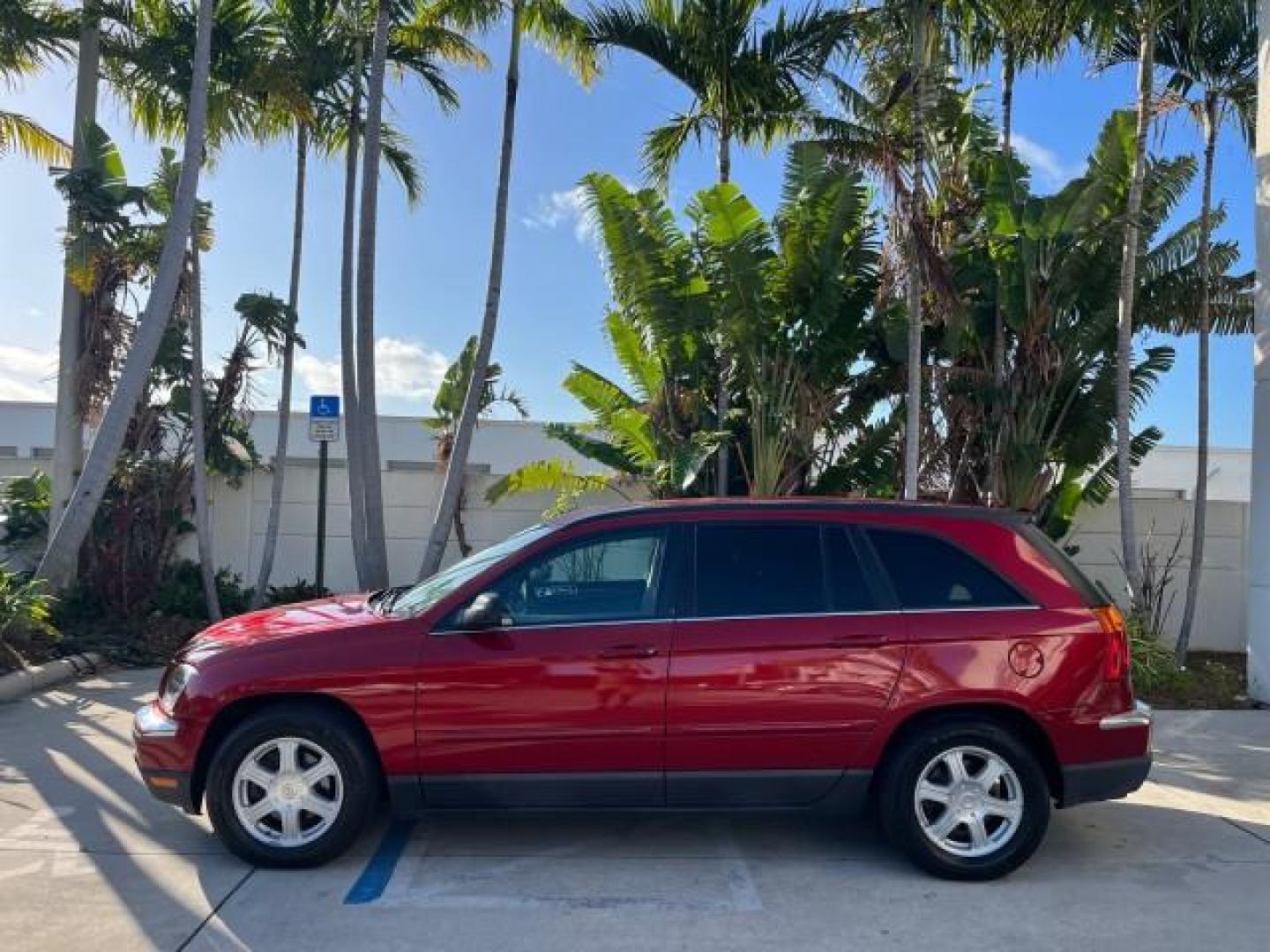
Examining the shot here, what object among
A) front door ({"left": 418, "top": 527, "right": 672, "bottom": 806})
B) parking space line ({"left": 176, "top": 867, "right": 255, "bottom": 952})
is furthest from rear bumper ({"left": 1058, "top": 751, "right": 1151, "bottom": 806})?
parking space line ({"left": 176, "top": 867, "right": 255, "bottom": 952})

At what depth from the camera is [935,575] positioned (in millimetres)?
4875

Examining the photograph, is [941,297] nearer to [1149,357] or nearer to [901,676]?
[1149,357]

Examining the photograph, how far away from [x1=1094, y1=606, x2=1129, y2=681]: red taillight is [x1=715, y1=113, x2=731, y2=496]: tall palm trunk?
6.53 metres

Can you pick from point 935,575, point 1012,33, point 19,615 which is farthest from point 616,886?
point 1012,33

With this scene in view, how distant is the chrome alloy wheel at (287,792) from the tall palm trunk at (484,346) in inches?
251

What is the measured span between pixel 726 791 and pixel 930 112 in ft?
25.7

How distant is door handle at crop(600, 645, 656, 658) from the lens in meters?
4.64

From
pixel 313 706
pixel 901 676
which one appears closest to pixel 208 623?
pixel 313 706

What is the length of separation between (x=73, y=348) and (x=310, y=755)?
28.6 ft

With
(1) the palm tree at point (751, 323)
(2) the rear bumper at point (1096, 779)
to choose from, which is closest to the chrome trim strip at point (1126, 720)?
(2) the rear bumper at point (1096, 779)

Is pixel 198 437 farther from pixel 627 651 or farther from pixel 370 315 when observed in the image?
pixel 627 651

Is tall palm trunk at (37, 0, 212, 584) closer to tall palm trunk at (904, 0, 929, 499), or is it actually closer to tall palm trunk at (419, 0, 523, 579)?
tall palm trunk at (419, 0, 523, 579)

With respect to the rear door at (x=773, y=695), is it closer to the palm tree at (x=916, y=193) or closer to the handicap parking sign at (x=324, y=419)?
the palm tree at (x=916, y=193)

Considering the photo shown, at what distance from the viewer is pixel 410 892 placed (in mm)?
4461
